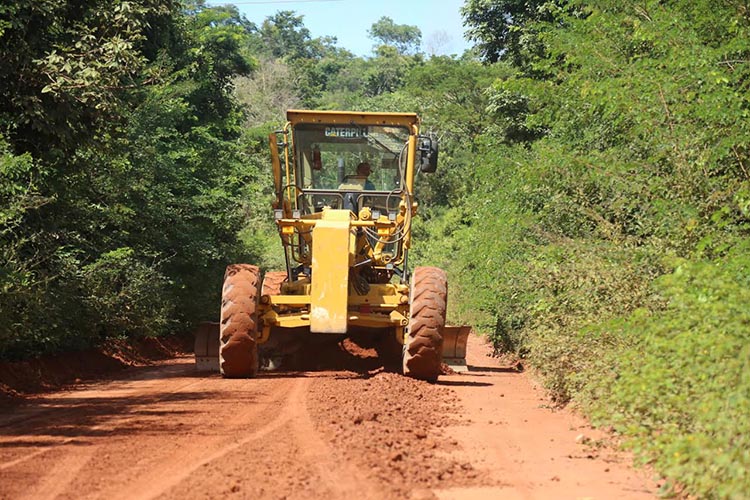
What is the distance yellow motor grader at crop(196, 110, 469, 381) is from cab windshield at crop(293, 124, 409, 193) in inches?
0.6

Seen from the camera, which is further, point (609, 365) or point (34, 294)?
point (34, 294)

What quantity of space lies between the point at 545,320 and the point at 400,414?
4.02m

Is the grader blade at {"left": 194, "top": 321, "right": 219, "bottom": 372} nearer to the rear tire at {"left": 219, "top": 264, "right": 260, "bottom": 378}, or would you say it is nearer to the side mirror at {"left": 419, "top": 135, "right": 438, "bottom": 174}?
the rear tire at {"left": 219, "top": 264, "right": 260, "bottom": 378}

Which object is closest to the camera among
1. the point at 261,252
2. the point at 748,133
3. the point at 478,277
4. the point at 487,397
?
the point at 748,133

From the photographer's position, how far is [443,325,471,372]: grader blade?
15555 mm

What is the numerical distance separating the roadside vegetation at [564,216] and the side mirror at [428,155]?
6.70ft

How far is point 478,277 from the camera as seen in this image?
1884 cm

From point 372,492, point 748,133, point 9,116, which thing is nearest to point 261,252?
point 9,116

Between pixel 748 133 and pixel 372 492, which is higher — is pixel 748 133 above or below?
above

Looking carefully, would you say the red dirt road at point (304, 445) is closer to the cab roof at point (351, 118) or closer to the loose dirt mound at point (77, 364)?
the loose dirt mound at point (77, 364)

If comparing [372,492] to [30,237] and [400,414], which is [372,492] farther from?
[30,237]

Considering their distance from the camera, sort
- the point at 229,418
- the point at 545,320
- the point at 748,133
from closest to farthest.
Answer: the point at 229,418 → the point at 748,133 → the point at 545,320

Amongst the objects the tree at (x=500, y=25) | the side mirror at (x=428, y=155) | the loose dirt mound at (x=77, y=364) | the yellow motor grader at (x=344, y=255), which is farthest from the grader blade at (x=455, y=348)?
the tree at (x=500, y=25)

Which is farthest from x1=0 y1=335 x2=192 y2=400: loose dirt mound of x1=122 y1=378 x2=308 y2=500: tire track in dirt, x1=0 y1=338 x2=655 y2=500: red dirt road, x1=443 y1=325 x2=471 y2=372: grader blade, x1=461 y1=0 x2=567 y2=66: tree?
x1=461 y1=0 x2=567 y2=66: tree
